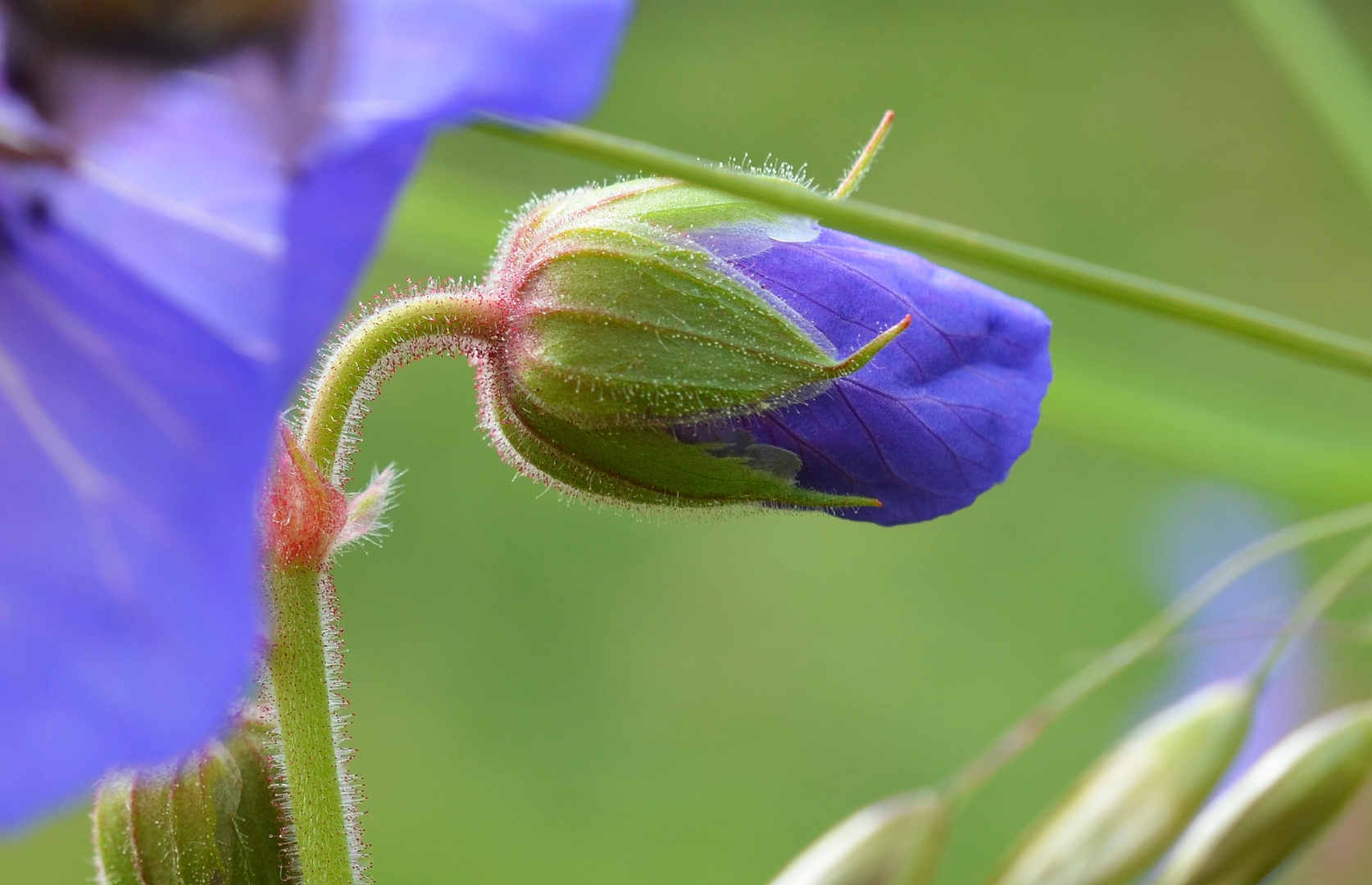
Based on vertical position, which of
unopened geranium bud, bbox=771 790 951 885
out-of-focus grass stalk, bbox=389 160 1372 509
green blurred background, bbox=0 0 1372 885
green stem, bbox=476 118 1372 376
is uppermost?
green blurred background, bbox=0 0 1372 885

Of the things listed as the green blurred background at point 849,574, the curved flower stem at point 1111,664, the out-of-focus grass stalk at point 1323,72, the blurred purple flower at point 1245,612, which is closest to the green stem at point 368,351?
the curved flower stem at point 1111,664

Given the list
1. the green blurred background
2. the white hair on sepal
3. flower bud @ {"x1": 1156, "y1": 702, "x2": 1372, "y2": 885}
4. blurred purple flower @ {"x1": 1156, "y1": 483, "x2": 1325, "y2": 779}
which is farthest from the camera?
the green blurred background

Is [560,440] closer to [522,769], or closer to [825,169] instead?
[522,769]

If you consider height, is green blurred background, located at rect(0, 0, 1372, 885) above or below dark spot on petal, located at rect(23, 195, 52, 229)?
above

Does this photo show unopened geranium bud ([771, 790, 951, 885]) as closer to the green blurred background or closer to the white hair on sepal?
the white hair on sepal

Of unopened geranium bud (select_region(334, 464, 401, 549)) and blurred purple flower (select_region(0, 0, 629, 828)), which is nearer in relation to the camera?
blurred purple flower (select_region(0, 0, 629, 828))

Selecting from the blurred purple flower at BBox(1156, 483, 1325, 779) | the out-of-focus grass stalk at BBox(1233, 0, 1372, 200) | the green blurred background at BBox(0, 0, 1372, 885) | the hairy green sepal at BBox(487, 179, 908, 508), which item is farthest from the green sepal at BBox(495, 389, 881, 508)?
the green blurred background at BBox(0, 0, 1372, 885)
